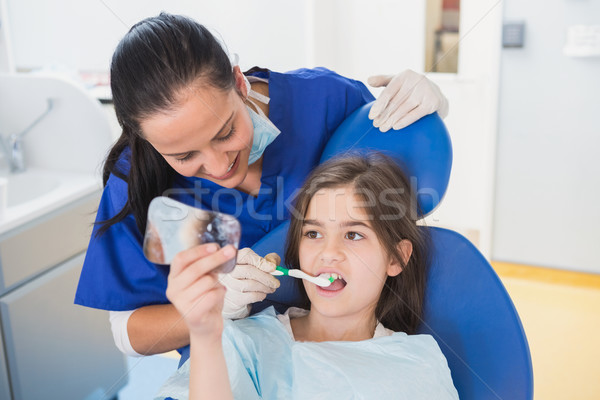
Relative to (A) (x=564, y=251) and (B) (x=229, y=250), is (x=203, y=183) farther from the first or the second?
(A) (x=564, y=251)

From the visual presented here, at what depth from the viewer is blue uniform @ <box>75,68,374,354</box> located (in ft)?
4.26

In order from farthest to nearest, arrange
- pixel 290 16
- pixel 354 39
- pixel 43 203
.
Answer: pixel 354 39
pixel 290 16
pixel 43 203

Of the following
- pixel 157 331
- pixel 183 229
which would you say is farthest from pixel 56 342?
pixel 183 229

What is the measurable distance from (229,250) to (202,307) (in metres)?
0.09

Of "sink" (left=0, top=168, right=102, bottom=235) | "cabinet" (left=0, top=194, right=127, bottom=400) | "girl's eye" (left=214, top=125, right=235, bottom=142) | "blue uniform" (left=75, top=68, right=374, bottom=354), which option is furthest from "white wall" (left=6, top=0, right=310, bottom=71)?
"girl's eye" (left=214, top=125, right=235, bottom=142)

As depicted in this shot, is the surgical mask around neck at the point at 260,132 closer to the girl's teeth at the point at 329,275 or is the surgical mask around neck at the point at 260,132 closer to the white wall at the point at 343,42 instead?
the girl's teeth at the point at 329,275

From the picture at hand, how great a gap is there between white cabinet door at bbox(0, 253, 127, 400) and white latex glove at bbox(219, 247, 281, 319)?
932 millimetres

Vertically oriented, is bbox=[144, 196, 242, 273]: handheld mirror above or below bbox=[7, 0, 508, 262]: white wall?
below

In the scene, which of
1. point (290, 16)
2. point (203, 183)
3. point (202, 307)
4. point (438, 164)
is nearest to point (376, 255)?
point (438, 164)

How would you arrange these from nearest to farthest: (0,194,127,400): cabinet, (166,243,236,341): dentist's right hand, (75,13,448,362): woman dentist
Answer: (166,243,236,341): dentist's right hand, (75,13,448,362): woman dentist, (0,194,127,400): cabinet

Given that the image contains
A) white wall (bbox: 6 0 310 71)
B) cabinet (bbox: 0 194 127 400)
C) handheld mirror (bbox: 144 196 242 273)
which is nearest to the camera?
handheld mirror (bbox: 144 196 242 273)

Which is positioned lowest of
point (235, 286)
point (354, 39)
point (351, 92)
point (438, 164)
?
point (235, 286)

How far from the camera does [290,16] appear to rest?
2898mm

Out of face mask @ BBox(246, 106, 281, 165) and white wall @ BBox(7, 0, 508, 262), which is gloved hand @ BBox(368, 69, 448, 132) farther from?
white wall @ BBox(7, 0, 508, 262)
